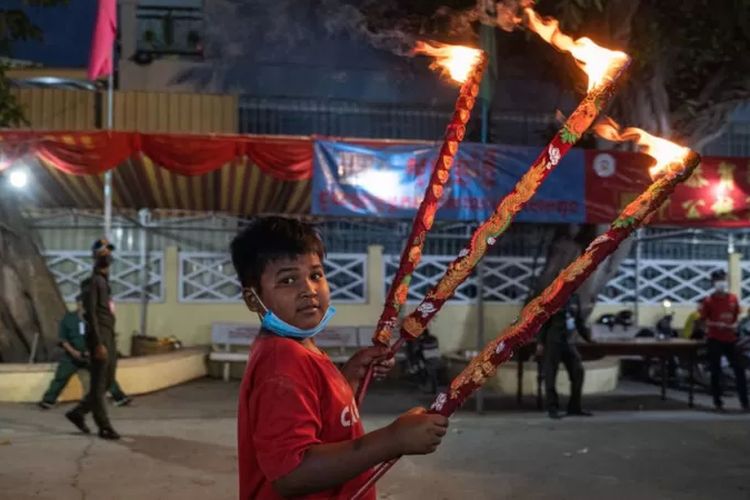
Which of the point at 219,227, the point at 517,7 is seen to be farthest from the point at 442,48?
the point at 219,227

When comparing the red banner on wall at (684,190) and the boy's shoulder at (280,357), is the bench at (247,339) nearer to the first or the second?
the red banner on wall at (684,190)

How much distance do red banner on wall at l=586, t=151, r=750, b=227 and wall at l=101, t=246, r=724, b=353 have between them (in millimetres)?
3838

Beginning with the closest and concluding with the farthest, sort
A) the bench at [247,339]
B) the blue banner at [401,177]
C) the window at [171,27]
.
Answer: the blue banner at [401,177]
the bench at [247,339]
the window at [171,27]

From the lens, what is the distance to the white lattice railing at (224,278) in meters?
12.2

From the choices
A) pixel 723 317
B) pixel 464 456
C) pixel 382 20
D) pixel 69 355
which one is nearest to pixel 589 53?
pixel 464 456

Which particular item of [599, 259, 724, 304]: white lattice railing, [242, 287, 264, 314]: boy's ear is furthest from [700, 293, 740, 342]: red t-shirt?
[242, 287, 264, 314]: boy's ear

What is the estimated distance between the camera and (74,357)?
323 inches

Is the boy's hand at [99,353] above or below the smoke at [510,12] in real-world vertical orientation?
below

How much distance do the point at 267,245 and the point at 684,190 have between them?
8.03 m

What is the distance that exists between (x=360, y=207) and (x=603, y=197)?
2615mm

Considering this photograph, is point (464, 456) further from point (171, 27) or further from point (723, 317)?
point (171, 27)

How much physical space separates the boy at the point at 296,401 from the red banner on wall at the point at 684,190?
705 cm

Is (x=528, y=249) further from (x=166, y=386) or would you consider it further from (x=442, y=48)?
(x=442, y=48)

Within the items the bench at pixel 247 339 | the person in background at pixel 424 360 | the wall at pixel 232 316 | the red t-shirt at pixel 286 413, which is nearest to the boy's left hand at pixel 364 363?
the red t-shirt at pixel 286 413
